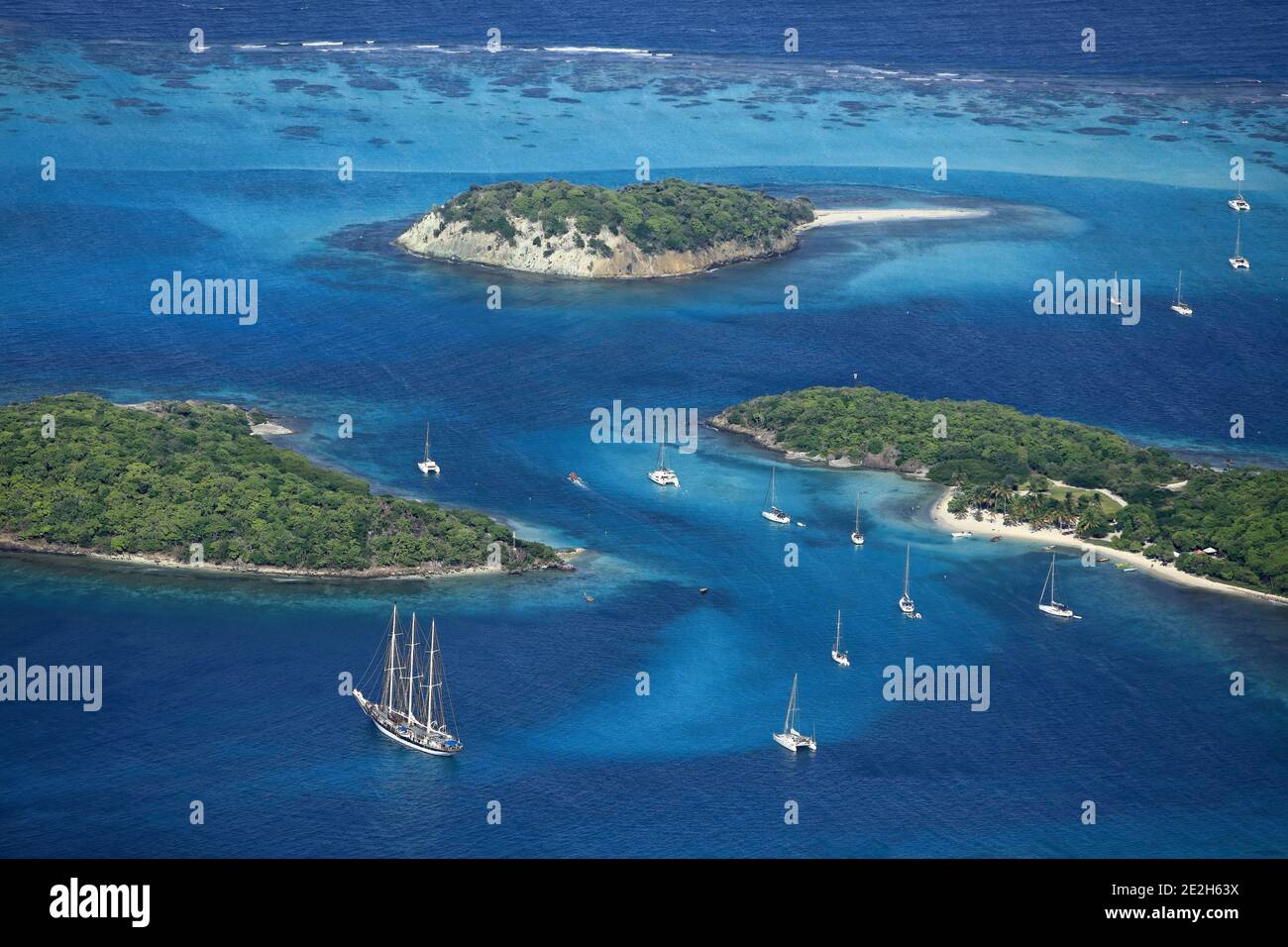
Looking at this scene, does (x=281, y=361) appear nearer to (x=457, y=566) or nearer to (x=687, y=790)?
(x=457, y=566)

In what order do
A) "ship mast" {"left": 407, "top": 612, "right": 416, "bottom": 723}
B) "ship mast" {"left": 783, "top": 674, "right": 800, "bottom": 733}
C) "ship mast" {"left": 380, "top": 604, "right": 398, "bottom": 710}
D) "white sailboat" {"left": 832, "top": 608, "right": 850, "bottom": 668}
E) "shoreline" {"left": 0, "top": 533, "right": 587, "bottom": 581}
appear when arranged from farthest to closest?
"shoreline" {"left": 0, "top": 533, "right": 587, "bottom": 581} < "white sailboat" {"left": 832, "top": 608, "right": 850, "bottom": 668} < "ship mast" {"left": 783, "top": 674, "right": 800, "bottom": 733} < "ship mast" {"left": 380, "top": 604, "right": 398, "bottom": 710} < "ship mast" {"left": 407, "top": 612, "right": 416, "bottom": 723}

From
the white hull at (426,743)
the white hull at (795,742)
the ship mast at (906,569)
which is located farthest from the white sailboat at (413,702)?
the ship mast at (906,569)

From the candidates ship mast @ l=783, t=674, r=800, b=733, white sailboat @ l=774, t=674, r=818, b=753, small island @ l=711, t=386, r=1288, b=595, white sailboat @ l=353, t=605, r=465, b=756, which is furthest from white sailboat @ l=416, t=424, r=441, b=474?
white sailboat @ l=774, t=674, r=818, b=753

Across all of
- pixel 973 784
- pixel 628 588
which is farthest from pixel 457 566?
pixel 973 784

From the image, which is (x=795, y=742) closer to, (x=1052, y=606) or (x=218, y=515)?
(x=1052, y=606)

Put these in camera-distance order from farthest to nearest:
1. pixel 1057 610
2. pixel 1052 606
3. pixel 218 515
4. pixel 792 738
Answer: pixel 218 515, pixel 1052 606, pixel 1057 610, pixel 792 738

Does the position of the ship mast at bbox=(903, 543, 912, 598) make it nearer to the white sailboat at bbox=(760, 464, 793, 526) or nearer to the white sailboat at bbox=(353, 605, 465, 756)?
the white sailboat at bbox=(760, 464, 793, 526)

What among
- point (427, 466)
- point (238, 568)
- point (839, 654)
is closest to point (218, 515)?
point (238, 568)
